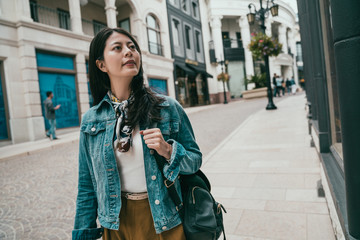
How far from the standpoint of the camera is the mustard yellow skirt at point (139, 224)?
4.54ft

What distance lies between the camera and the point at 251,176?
417 centimetres

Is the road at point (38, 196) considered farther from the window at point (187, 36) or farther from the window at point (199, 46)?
the window at point (199, 46)

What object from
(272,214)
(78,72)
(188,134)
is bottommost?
(272,214)

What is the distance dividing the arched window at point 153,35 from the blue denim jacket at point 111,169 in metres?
19.5

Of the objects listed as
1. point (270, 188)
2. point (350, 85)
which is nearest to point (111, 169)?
point (350, 85)

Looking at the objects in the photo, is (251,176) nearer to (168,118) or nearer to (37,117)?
(168,118)

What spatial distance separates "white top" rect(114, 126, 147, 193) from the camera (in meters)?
1.38

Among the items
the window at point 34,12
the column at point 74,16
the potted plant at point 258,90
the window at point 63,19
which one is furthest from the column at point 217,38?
the window at point 34,12

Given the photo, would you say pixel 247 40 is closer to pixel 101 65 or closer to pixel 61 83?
pixel 61 83

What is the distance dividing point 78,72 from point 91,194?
13212 mm

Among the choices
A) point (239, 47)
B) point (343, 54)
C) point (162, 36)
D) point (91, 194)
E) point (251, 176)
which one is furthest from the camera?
point (239, 47)

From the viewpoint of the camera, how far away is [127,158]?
139 cm

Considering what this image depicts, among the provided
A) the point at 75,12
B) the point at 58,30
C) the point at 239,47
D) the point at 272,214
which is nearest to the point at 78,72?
the point at 58,30

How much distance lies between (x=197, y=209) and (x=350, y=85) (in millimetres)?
908
